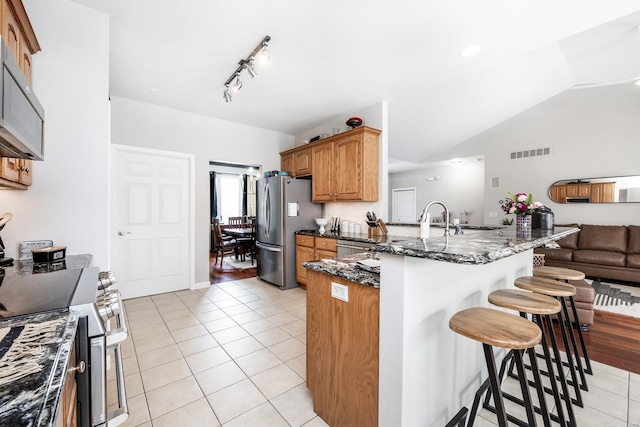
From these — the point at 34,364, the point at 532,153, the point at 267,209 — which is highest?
the point at 532,153

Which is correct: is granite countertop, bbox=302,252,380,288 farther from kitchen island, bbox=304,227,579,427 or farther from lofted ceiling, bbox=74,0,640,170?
lofted ceiling, bbox=74,0,640,170

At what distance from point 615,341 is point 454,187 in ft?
18.8

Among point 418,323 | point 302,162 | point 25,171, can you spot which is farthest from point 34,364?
point 302,162

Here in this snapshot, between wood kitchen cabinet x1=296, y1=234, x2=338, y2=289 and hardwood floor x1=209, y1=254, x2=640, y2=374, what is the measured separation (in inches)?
102

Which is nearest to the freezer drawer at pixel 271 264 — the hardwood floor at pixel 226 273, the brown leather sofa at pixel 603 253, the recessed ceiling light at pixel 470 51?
the hardwood floor at pixel 226 273

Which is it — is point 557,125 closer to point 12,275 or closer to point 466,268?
point 466,268

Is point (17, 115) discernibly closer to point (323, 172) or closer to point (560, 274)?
point (560, 274)

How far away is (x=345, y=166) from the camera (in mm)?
3924

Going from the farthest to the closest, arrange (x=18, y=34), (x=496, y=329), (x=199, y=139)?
(x=199, y=139)
(x=18, y=34)
(x=496, y=329)

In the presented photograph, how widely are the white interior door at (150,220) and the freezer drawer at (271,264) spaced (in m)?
1.13

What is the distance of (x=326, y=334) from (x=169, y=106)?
3.91 metres

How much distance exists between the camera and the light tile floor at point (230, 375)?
1.65 metres

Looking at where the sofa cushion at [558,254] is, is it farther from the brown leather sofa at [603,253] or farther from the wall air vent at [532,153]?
the wall air vent at [532,153]

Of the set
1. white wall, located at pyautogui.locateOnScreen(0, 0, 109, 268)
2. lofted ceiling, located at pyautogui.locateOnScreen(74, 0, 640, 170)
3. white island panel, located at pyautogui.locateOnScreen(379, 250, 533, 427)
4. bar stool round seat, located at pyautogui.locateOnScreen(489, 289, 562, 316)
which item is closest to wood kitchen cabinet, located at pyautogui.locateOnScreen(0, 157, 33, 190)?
white wall, located at pyautogui.locateOnScreen(0, 0, 109, 268)
